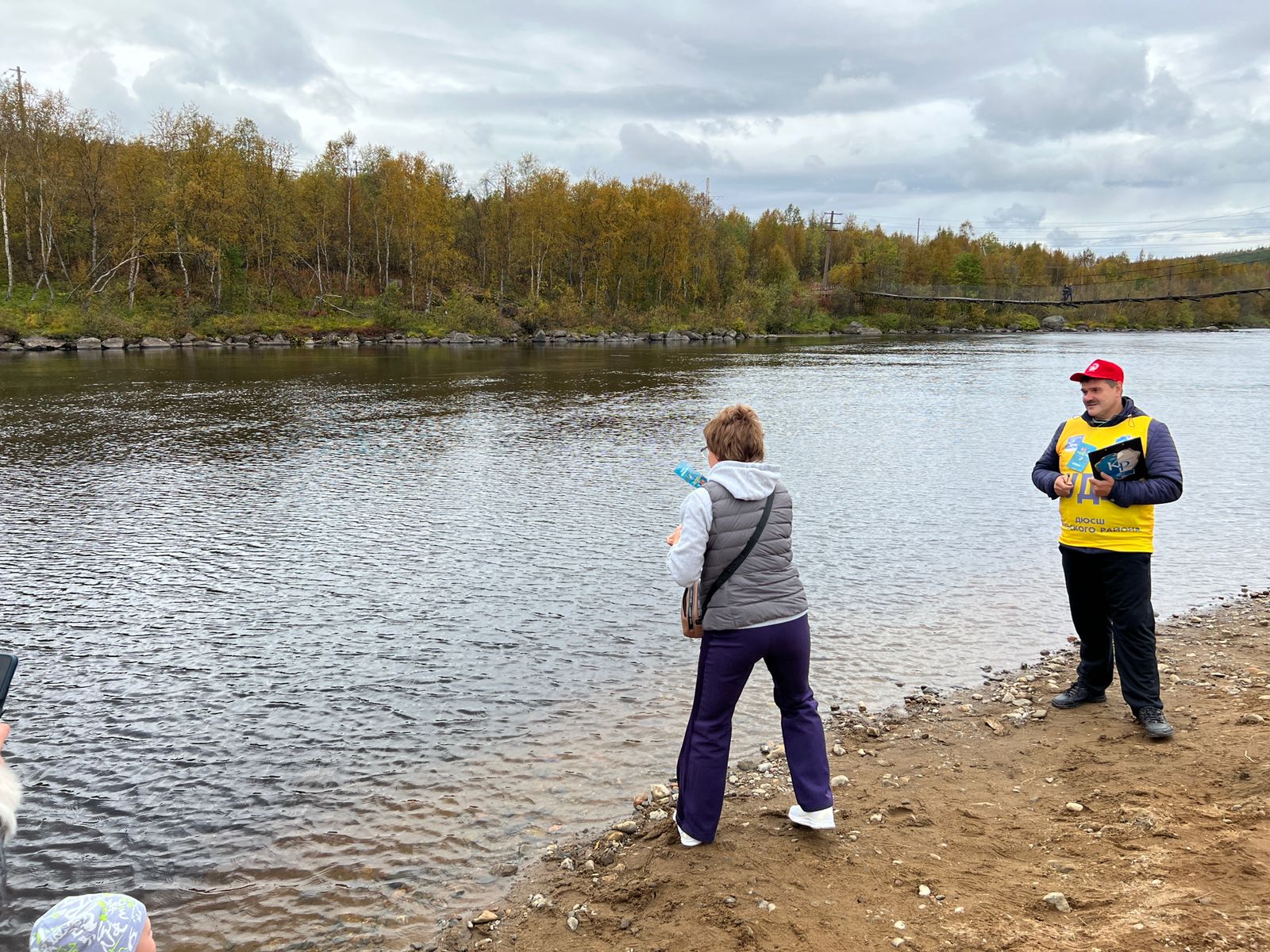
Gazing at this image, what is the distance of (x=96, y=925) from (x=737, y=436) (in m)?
3.50

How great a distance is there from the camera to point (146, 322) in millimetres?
62094

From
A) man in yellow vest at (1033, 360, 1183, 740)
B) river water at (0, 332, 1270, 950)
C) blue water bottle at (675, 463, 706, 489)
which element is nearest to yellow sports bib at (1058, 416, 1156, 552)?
man in yellow vest at (1033, 360, 1183, 740)

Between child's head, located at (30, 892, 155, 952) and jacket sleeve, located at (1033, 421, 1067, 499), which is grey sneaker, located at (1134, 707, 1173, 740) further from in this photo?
child's head, located at (30, 892, 155, 952)

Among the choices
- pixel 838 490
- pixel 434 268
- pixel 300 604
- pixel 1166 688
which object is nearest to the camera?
pixel 1166 688

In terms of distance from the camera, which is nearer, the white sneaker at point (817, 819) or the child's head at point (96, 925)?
the child's head at point (96, 925)

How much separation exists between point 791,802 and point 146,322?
68.8 meters

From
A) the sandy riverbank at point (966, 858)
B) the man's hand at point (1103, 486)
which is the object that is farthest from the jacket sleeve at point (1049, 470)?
the sandy riverbank at point (966, 858)

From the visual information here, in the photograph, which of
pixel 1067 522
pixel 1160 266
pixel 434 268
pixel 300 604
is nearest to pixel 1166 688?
pixel 1067 522

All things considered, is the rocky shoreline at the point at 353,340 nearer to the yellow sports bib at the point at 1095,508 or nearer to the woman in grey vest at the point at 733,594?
the woman in grey vest at the point at 733,594

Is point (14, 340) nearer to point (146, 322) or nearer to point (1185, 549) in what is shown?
point (146, 322)

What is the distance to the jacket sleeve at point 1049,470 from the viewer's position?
255 inches

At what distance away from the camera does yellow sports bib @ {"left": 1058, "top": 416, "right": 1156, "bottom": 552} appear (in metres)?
6.09

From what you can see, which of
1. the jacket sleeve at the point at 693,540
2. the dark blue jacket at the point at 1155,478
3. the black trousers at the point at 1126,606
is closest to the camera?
the jacket sleeve at the point at 693,540

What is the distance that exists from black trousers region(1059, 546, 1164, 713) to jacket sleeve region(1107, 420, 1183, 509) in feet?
1.37
